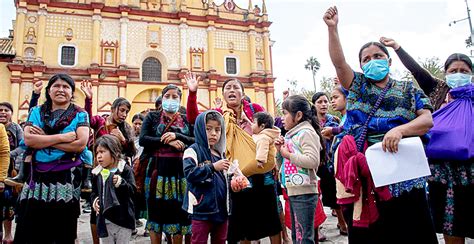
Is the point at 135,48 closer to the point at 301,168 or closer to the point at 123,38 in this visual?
the point at 123,38

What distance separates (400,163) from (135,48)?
75.3ft

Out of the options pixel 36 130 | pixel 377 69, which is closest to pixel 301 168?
pixel 377 69

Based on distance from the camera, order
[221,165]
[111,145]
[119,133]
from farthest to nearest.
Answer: [119,133] → [111,145] → [221,165]

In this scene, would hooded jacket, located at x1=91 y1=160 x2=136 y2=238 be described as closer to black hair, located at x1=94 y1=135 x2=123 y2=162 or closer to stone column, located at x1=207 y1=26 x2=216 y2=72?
black hair, located at x1=94 y1=135 x2=123 y2=162

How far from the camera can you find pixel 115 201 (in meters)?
3.14

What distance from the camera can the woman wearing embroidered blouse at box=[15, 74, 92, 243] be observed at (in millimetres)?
2820

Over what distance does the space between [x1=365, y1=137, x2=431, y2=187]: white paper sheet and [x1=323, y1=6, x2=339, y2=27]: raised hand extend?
0.86m

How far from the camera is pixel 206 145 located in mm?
2980

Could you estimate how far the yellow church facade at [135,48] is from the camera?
67.6 ft

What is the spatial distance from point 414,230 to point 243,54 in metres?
23.7

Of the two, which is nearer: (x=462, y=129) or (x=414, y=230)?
(x=414, y=230)

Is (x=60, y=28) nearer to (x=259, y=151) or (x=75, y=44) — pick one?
(x=75, y=44)

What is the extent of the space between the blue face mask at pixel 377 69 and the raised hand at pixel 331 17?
1.31 feet

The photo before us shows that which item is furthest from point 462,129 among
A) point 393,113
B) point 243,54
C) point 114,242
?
point 243,54
